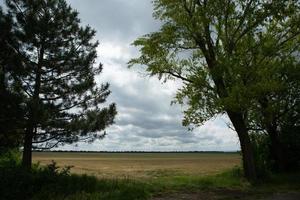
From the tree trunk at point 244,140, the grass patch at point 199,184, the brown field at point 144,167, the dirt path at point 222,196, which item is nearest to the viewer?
the dirt path at point 222,196

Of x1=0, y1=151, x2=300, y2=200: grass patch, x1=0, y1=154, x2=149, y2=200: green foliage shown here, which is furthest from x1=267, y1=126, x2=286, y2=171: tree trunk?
x1=0, y1=154, x2=149, y2=200: green foliage

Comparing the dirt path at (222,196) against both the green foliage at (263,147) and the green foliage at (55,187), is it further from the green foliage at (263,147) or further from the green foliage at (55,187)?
the green foliage at (263,147)

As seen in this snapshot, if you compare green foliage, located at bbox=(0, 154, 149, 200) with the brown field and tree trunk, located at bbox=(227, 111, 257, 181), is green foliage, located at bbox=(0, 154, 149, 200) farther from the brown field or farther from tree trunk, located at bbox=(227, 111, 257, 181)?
the brown field

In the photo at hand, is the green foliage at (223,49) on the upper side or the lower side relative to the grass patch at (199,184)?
upper

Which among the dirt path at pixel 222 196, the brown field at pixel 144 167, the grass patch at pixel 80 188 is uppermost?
the brown field at pixel 144 167

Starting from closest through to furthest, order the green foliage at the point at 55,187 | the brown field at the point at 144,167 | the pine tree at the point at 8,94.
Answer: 1. the green foliage at the point at 55,187
2. the pine tree at the point at 8,94
3. the brown field at the point at 144,167

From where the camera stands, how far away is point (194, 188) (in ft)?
74.7

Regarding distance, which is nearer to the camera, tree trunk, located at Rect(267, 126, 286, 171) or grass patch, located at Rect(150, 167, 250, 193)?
grass patch, located at Rect(150, 167, 250, 193)

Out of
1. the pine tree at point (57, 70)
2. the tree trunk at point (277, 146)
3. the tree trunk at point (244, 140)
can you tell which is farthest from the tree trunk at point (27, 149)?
the tree trunk at point (277, 146)

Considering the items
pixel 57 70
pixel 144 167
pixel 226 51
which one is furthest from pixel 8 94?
pixel 144 167

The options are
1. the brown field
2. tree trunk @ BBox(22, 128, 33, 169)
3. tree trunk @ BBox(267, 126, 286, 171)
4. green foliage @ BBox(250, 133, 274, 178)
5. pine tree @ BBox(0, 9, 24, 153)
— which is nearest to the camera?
pine tree @ BBox(0, 9, 24, 153)

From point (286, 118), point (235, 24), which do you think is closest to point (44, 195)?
point (235, 24)

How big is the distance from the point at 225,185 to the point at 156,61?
8376 mm

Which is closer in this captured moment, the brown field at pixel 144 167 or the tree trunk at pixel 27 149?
the tree trunk at pixel 27 149
